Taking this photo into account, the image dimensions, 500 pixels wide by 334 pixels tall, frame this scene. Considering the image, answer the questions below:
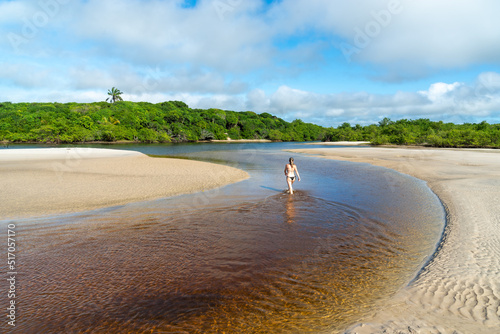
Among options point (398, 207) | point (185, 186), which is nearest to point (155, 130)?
point (185, 186)

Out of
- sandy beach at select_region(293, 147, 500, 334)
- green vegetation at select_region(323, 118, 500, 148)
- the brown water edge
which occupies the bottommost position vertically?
the brown water edge

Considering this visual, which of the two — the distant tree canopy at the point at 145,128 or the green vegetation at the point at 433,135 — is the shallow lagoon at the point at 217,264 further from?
the distant tree canopy at the point at 145,128

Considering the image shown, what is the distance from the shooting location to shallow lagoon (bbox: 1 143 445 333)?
499cm

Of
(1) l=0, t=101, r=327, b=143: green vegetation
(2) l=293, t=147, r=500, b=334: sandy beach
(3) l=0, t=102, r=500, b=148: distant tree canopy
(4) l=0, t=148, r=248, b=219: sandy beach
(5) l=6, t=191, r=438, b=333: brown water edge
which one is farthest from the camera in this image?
(1) l=0, t=101, r=327, b=143: green vegetation

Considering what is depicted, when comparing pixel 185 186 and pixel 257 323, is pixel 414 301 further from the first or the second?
pixel 185 186

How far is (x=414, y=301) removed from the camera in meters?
5.17

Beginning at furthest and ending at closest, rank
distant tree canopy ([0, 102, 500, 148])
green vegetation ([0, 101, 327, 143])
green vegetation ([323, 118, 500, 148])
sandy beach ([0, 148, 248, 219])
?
green vegetation ([0, 101, 327, 143])
distant tree canopy ([0, 102, 500, 148])
green vegetation ([323, 118, 500, 148])
sandy beach ([0, 148, 248, 219])

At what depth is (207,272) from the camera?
664 cm

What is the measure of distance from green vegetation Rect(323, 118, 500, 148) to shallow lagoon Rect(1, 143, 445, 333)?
226ft

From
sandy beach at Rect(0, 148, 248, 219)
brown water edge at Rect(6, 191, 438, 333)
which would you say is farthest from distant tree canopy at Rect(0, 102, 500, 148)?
brown water edge at Rect(6, 191, 438, 333)

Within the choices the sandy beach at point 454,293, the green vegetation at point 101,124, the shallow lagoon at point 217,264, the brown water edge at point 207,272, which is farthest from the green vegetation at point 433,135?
the green vegetation at point 101,124

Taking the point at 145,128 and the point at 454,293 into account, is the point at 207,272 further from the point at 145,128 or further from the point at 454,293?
the point at 145,128

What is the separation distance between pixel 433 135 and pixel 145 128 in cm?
11166

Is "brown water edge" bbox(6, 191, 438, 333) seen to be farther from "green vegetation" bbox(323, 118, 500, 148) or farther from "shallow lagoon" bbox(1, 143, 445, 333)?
"green vegetation" bbox(323, 118, 500, 148)
